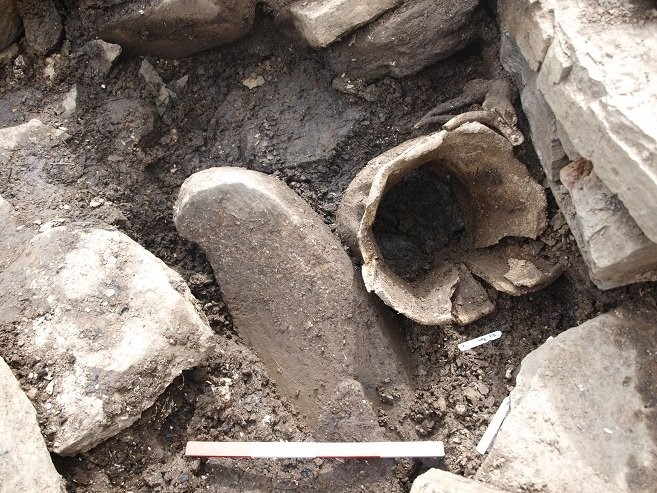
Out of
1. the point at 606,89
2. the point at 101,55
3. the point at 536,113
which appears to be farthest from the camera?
the point at 101,55

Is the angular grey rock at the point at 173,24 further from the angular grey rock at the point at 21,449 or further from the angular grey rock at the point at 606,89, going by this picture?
the angular grey rock at the point at 21,449

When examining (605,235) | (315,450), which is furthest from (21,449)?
(605,235)

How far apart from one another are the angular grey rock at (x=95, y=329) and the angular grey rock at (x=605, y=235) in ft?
4.02

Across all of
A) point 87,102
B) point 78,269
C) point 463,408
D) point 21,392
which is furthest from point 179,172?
point 463,408

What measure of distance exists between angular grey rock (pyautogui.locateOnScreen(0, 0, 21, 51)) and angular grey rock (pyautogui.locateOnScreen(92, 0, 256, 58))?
334 mm

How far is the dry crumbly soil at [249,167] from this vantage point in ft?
6.98

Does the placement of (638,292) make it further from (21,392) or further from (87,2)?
(87,2)

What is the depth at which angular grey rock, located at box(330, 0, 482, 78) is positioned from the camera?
7.63ft

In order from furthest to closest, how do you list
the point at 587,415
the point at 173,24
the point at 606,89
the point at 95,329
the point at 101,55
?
the point at 101,55
the point at 173,24
the point at 95,329
the point at 587,415
the point at 606,89

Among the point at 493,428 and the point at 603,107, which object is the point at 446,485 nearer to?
the point at 493,428

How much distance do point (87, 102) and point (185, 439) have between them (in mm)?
1386

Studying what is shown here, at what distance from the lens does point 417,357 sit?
2.34 meters

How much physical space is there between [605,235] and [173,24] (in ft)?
5.68

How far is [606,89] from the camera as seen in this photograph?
A: 1.71 m
